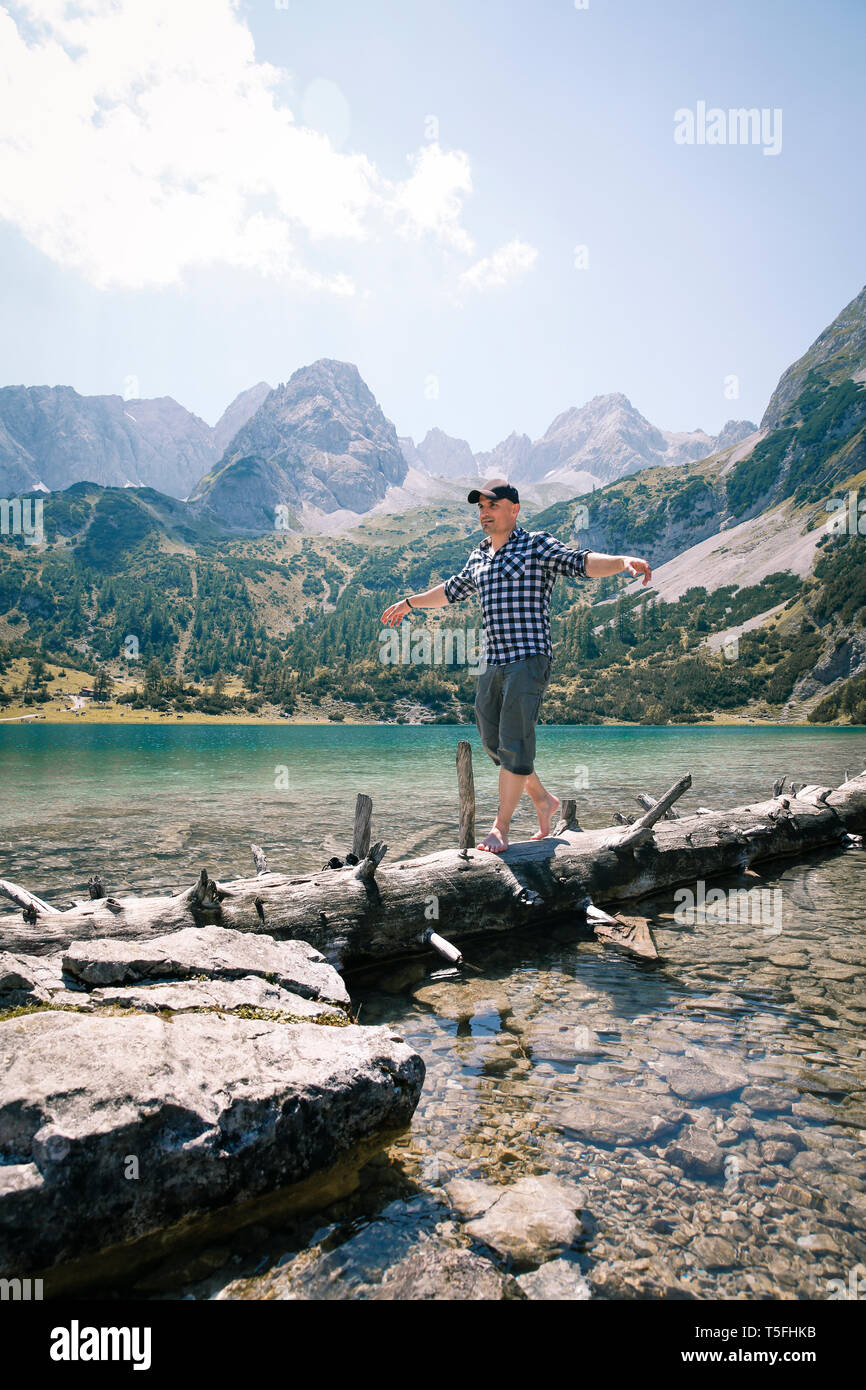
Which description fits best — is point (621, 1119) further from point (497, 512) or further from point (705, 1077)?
point (497, 512)

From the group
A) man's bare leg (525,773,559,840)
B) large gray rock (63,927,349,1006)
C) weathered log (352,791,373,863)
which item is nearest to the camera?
large gray rock (63,927,349,1006)

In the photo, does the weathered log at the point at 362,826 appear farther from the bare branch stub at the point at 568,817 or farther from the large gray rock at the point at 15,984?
the large gray rock at the point at 15,984

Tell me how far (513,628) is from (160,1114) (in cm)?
631

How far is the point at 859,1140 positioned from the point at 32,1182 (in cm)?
491

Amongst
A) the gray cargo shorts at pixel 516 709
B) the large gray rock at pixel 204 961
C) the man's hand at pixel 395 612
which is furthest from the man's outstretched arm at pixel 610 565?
the large gray rock at pixel 204 961

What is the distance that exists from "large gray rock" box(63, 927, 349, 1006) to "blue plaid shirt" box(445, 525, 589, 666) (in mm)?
4407

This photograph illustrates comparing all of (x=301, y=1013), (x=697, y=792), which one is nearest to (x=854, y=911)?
(x=301, y=1013)

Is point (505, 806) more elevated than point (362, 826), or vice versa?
point (505, 806)

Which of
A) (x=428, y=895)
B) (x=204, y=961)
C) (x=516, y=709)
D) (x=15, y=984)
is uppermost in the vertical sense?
(x=516, y=709)

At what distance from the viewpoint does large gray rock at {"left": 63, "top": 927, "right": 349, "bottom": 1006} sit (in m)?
5.43

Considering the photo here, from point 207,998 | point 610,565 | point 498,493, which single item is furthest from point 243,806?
point 207,998

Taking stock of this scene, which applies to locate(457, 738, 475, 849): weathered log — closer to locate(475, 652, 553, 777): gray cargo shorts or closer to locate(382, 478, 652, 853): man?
locate(382, 478, 652, 853): man

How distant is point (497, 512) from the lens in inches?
353

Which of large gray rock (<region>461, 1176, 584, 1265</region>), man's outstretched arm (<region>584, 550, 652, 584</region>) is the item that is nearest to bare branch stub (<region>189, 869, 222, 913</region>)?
large gray rock (<region>461, 1176, 584, 1265</region>)
